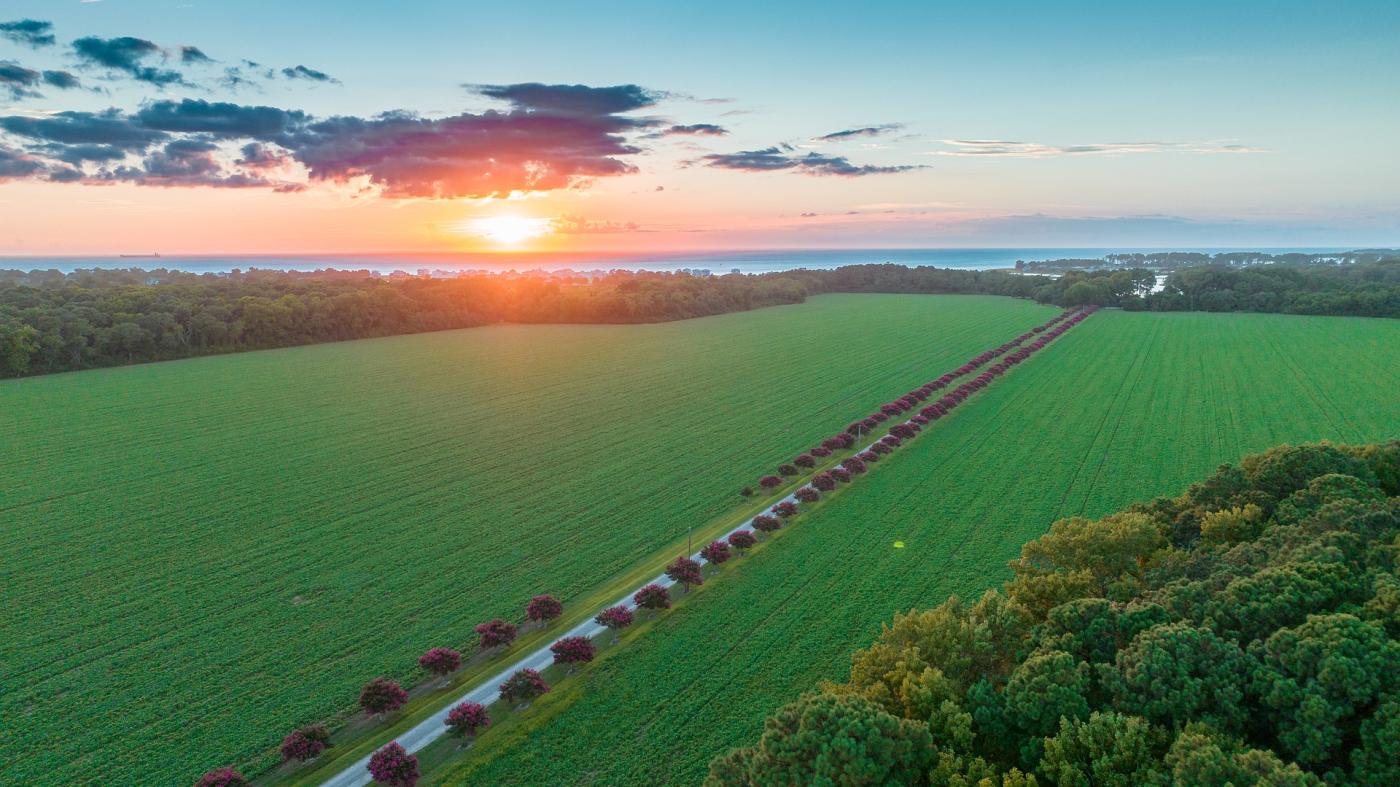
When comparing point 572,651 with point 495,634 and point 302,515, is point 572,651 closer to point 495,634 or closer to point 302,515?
point 495,634

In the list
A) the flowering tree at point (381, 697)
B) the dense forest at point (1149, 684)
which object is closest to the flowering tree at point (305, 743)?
the flowering tree at point (381, 697)

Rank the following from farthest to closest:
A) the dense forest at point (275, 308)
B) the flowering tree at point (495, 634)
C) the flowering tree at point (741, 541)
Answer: the dense forest at point (275, 308) < the flowering tree at point (741, 541) < the flowering tree at point (495, 634)

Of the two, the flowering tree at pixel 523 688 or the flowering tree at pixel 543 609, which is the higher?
the flowering tree at pixel 543 609

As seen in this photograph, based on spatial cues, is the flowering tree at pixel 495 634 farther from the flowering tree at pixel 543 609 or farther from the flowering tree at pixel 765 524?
the flowering tree at pixel 765 524

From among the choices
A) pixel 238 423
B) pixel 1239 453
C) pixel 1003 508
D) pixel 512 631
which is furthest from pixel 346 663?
pixel 1239 453

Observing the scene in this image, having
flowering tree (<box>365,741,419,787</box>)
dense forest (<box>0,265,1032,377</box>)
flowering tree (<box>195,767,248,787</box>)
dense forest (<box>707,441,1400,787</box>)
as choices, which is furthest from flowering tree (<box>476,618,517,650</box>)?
dense forest (<box>0,265,1032,377</box>)

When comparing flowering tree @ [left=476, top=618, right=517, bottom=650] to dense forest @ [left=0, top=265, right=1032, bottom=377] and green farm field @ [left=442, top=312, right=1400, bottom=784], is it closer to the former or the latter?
green farm field @ [left=442, top=312, right=1400, bottom=784]

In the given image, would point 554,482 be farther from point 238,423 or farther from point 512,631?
point 238,423
